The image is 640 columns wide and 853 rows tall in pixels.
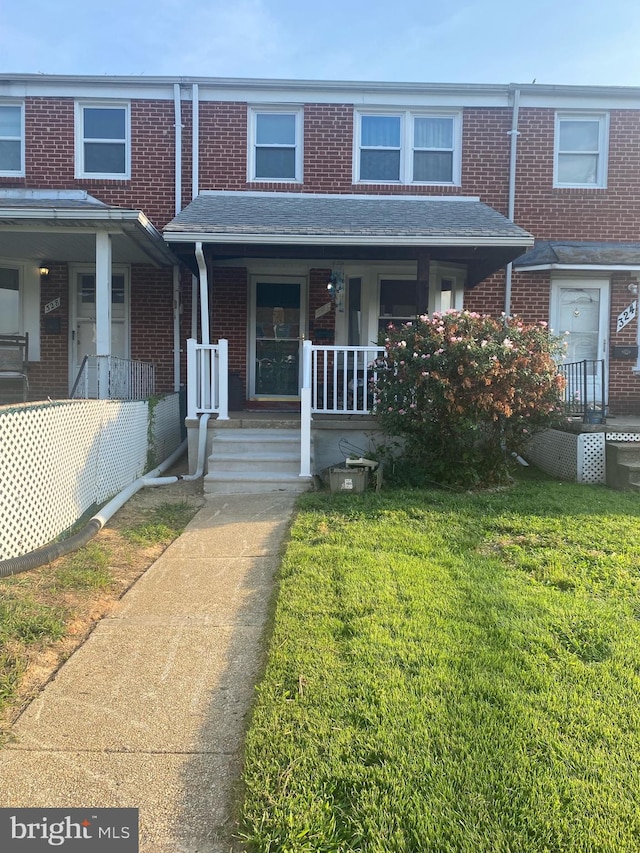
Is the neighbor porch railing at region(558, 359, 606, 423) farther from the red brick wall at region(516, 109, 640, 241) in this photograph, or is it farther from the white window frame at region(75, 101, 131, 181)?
the white window frame at region(75, 101, 131, 181)

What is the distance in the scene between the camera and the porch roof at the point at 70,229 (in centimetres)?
805

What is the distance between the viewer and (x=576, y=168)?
36.0 feet

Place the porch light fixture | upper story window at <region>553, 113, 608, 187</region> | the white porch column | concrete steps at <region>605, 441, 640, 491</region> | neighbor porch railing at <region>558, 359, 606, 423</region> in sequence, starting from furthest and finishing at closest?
upper story window at <region>553, 113, 608, 187</region>
the porch light fixture
the white porch column
neighbor porch railing at <region>558, 359, 606, 423</region>
concrete steps at <region>605, 441, 640, 491</region>

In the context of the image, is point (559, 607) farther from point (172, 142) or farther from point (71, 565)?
point (172, 142)

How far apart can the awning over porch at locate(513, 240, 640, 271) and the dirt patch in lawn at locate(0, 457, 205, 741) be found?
7.26 metres

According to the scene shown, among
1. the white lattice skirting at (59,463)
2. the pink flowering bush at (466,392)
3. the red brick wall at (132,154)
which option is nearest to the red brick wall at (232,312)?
the red brick wall at (132,154)

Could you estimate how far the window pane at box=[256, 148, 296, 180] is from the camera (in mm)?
10891

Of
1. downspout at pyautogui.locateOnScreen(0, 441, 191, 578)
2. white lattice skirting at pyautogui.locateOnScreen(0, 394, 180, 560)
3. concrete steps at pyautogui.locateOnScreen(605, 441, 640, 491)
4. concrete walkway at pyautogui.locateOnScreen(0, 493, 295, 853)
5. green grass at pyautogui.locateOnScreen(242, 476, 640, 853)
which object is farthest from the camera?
concrete steps at pyautogui.locateOnScreen(605, 441, 640, 491)

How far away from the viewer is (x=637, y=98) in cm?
1079

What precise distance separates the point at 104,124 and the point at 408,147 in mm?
5479

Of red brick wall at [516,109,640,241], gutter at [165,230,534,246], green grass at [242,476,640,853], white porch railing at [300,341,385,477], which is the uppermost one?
red brick wall at [516,109,640,241]

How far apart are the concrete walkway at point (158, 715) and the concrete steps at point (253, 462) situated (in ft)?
9.24

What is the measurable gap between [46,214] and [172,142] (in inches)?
142

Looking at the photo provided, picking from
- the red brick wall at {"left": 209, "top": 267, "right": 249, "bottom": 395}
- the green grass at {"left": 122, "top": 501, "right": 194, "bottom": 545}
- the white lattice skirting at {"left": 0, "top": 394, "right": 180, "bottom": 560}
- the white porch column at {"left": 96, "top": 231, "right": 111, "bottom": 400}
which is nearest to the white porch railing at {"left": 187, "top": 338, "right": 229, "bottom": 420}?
the white lattice skirting at {"left": 0, "top": 394, "right": 180, "bottom": 560}
